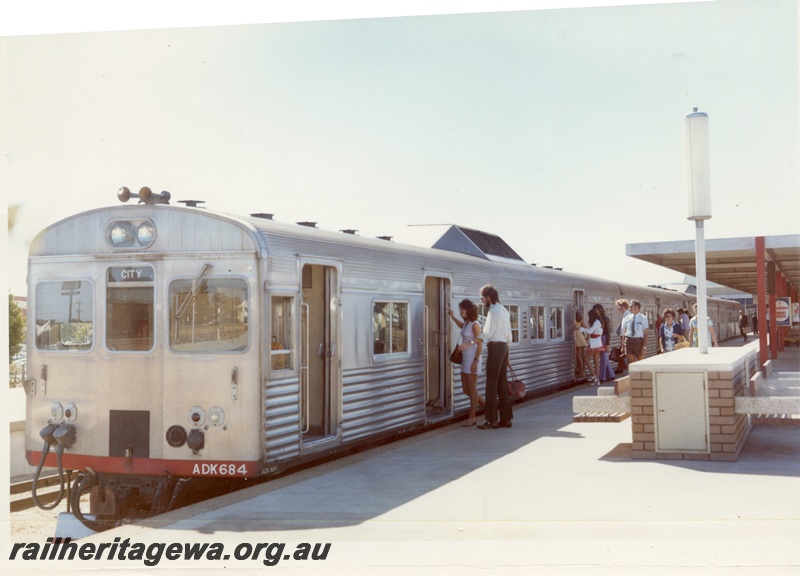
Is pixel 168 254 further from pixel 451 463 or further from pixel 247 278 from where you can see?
pixel 451 463

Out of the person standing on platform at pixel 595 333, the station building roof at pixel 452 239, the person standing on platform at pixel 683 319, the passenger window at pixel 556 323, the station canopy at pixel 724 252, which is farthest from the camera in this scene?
the person standing on platform at pixel 683 319

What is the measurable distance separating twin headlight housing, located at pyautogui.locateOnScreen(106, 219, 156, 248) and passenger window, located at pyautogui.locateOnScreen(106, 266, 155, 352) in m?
0.20

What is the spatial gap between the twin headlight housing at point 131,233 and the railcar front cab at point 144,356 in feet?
0.03

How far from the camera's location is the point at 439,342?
36.0ft

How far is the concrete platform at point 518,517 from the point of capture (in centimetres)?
520

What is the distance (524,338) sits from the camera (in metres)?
13.7

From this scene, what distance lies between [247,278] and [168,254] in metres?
0.75

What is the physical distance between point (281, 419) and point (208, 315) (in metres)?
1.04

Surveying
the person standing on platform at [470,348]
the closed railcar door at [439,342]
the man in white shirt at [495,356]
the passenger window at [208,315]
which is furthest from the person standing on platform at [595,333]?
the passenger window at [208,315]

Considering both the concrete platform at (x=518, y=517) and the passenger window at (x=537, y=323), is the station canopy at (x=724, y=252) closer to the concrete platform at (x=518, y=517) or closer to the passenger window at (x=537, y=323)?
the passenger window at (x=537, y=323)

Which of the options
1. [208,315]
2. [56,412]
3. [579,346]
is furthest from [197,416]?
[579,346]

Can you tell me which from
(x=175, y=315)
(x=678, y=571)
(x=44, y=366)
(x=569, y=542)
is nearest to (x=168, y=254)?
(x=175, y=315)

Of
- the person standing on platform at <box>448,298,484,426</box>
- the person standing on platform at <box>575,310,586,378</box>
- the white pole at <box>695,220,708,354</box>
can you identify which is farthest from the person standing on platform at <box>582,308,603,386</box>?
the white pole at <box>695,220,708,354</box>

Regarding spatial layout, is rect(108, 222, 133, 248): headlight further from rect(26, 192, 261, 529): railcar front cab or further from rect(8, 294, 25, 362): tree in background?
rect(8, 294, 25, 362): tree in background
